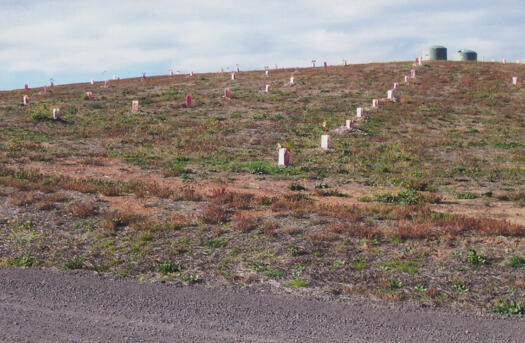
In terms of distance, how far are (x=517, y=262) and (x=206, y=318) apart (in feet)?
23.4

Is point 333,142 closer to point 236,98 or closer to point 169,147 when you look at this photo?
point 169,147

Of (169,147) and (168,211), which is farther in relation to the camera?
(169,147)

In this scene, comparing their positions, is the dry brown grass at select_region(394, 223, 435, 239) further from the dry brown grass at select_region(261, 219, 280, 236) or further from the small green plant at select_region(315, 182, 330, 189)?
the small green plant at select_region(315, 182, 330, 189)

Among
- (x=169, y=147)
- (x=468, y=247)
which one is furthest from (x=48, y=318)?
(x=169, y=147)

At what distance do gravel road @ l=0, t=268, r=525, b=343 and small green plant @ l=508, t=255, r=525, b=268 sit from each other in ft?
8.36

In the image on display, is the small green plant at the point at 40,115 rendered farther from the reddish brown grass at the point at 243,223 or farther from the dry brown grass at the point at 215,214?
the reddish brown grass at the point at 243,223

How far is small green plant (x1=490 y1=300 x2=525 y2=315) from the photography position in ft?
27.0

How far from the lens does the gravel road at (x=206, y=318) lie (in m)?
7.24

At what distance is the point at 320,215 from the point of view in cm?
1411

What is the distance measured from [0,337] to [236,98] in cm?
4142

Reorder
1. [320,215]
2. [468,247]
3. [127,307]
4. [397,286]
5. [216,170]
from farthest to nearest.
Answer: [216,170], [320,215], [468,247], [397,286], [127,307]

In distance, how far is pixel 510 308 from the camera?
8.32 metres

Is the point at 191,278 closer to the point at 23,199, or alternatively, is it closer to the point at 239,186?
the point at 23,199

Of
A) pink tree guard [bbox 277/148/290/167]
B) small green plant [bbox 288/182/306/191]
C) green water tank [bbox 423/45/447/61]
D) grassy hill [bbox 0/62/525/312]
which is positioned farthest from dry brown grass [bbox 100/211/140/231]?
green water tank [bbox 423/45/447/61]
